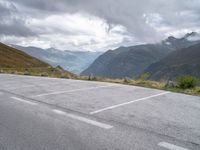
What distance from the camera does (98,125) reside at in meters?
5.61

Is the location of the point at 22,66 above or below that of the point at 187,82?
above

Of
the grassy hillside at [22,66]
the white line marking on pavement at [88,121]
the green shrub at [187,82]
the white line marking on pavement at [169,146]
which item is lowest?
the white line marking on pavement at [169,146]

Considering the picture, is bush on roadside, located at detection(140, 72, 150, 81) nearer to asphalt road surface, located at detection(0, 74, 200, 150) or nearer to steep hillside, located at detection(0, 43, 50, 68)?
asphalt road surface, located at detection(0, 74, 200, 150)

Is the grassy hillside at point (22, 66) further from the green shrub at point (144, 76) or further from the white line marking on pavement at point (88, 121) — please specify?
the white line marking on pavement at point (88, 121)

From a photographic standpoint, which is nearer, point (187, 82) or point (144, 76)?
point (187, 82)

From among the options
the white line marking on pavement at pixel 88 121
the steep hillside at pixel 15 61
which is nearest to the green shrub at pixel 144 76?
the white line marking on pavement at pixel 88 121

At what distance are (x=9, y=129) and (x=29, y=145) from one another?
3.83 ft

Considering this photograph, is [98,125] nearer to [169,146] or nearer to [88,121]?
[88,121]

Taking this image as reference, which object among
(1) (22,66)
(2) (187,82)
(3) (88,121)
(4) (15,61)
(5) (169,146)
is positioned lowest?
(5) (169,146)

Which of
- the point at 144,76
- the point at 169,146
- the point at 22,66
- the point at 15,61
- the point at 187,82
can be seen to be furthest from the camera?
the point at 15,61

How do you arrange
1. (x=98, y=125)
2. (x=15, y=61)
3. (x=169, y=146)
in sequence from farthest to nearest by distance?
(x=15, y=61), (x=98, y=125), (x=169, y=146)

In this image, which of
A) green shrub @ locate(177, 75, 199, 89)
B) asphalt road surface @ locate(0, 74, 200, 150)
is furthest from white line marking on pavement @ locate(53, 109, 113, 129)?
green shrub @ locate(177, 75, 199, 89)

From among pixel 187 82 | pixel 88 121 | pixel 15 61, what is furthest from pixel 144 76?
pixel 15 61

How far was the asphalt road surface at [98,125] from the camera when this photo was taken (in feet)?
14.8
